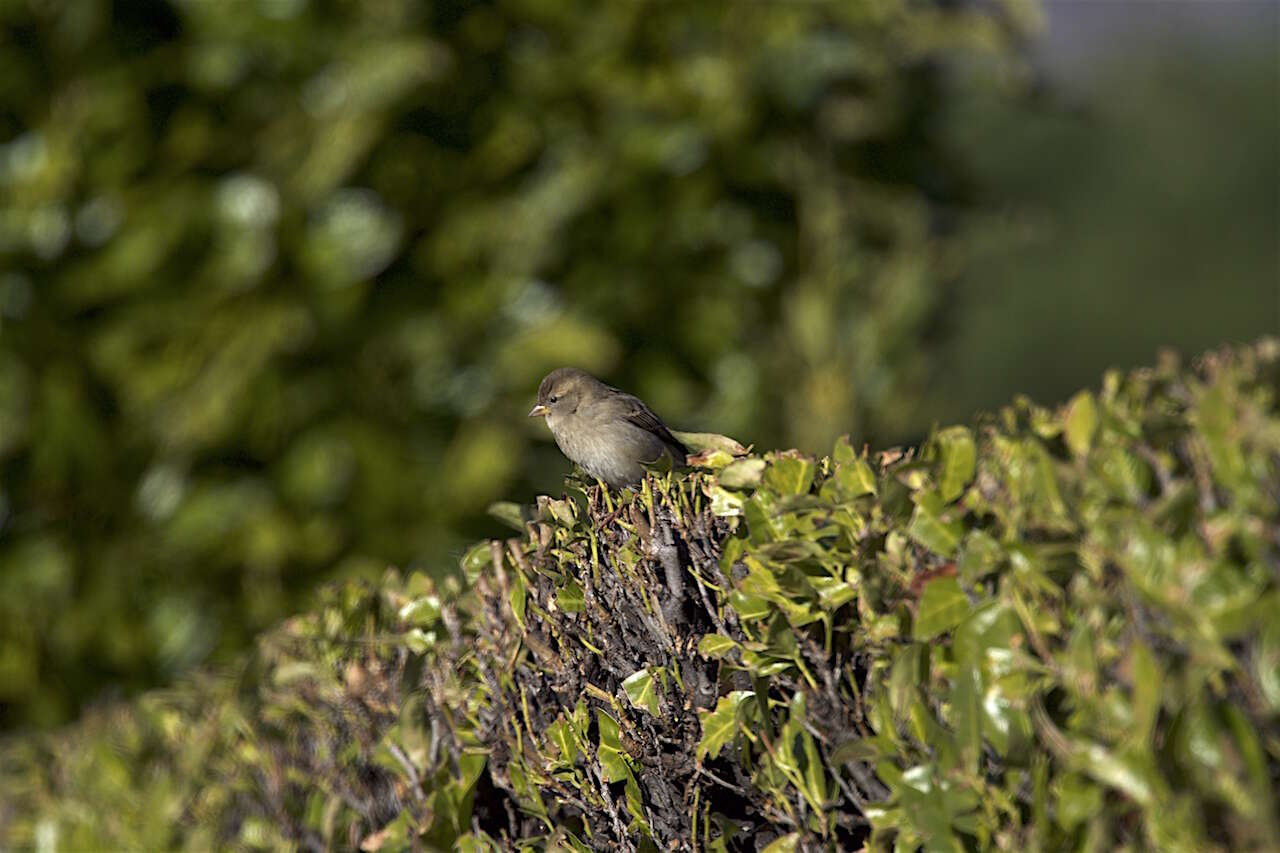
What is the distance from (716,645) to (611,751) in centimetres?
44

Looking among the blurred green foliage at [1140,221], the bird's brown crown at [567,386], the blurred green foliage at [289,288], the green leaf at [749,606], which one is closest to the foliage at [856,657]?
the green leaf at [749,606]

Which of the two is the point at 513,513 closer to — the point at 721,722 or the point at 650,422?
the point at 650,422

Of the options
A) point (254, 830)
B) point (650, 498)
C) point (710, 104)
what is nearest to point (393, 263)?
point (710, 104)

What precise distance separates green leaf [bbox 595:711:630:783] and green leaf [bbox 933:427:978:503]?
0.96m

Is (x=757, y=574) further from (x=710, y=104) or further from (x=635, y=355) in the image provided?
(x=710, y=104)

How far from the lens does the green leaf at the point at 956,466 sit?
2416mm

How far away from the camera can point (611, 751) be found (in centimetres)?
305

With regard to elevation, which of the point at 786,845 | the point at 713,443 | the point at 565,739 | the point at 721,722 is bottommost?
the point at 565,739

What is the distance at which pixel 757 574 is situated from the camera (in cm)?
265

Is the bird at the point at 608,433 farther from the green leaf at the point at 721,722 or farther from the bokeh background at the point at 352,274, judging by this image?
the bokeh background at the point at 352,274

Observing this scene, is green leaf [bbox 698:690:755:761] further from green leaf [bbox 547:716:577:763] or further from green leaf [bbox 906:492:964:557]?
green leaf [bbox 906:492:964:557]

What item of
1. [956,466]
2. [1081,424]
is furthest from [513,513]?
[1081,424]

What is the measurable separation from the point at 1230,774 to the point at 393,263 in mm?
4967

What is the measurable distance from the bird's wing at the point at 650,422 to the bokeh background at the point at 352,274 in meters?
2.00
